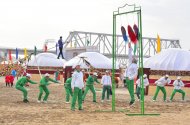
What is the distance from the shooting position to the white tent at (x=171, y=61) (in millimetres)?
34906

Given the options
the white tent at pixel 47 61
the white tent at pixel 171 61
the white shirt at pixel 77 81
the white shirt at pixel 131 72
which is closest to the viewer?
the white shirt at pixel 77 81

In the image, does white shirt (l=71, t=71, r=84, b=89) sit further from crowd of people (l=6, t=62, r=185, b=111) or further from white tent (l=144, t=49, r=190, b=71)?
white tent (l=144, t=49, r=190, b=71)

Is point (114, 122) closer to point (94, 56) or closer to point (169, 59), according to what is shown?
point (169, 59)

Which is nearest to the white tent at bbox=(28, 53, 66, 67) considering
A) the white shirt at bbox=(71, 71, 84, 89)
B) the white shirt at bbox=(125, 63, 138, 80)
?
the white shirt at bbox=(125, 63, 138, 80)

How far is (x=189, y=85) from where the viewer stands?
30750mm

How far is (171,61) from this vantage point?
3528 centimetres

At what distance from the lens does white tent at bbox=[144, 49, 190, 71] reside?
1374 inches

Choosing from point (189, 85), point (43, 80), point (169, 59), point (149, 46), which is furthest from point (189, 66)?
point (149, 46)

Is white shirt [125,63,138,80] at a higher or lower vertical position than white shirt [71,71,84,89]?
higher

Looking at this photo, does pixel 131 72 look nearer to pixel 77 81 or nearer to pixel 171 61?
pixel 77 81

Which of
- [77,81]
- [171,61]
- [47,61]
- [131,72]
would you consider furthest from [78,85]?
[47,61]

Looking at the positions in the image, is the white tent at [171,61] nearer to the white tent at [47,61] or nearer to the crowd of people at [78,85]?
the crowd of people at [78,85]

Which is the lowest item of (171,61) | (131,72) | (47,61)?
(131,72)

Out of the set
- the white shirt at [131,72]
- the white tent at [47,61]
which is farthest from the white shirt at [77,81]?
the white tent at [47,61]
